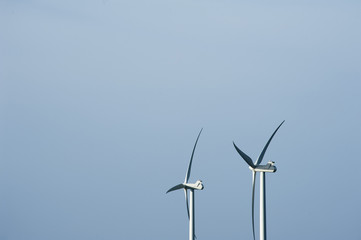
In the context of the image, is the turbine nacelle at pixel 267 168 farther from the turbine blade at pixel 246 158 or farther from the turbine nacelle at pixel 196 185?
the turbine nacelle at pixel 196 185

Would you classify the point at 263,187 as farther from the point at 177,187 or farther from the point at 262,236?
the point at 177,187

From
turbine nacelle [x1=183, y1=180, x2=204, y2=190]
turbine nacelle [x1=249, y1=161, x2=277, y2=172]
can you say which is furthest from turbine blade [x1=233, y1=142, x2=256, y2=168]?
turbine nacelle [x1=183, y1=180, x2=204, y2=190]

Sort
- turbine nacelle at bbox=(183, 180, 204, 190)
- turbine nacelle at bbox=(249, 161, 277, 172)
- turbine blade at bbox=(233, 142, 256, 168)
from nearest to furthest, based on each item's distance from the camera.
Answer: turbine nacelle at bbox=(249, 161, 277, 172) < turbine blade at bbox=(233, 142, 256, 168) < turbine nacelle at bbox=(183, 180, 204, 190)

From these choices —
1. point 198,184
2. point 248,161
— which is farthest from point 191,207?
point 248,161

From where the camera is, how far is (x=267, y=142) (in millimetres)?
42125

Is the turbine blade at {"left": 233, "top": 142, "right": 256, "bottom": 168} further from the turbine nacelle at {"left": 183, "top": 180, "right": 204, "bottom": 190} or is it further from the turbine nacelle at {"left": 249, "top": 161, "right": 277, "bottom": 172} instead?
the turbine nacelle at {"left": 183, "top": 180, "right": 204, "bottom": 190}

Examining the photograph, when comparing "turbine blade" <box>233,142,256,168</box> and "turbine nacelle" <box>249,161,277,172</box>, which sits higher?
"turbine blade" <box>233,142,256,168</box>

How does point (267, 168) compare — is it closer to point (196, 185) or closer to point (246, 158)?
point (246, 158)

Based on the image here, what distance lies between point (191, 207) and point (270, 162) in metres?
7.29

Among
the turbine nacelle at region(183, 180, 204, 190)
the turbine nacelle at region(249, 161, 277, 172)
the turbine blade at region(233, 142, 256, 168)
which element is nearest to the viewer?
the turbine nacelle at region(249, 161, 277, 172)

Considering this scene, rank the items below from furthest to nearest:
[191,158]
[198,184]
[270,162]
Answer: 1. [191,158]
2. [198,184]
3. [270,162]

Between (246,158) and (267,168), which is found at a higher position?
(246,158)

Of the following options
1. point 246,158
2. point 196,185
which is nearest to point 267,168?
point 246,158

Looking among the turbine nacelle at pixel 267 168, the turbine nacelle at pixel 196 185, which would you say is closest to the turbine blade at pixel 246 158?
the turbine nacelle at pixel 267 168
